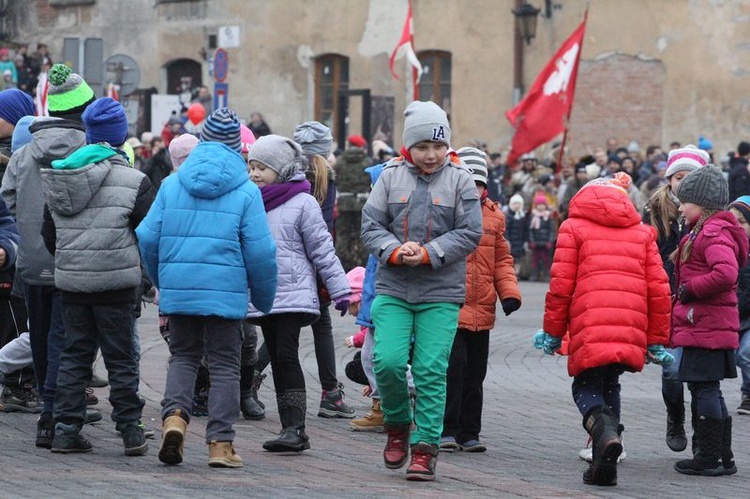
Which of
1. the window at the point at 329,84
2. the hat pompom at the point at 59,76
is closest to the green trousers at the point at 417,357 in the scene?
the hat pompom at the point at 59,76

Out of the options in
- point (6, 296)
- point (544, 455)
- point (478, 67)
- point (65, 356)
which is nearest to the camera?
point (65, 356)

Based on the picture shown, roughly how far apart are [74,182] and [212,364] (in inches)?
44.7

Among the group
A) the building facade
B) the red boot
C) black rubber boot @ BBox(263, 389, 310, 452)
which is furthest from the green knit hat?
the building facade

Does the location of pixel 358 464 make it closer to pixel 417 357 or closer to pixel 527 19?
pixel 417 357

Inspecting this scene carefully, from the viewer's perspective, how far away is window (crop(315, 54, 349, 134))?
3581 cm

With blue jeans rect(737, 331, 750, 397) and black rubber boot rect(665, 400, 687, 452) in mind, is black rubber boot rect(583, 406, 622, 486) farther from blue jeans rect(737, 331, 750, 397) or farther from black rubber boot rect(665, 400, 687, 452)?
blue jeans rect(737, 331, 750, 397)

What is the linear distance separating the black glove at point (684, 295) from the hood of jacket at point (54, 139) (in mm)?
3150

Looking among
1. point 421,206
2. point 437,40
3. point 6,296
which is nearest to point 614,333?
point 421,206

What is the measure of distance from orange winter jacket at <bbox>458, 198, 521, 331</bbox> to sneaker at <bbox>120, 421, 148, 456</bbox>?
1787mm

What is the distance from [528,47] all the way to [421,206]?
24544 millimetres

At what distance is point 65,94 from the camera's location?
9008 millimetres

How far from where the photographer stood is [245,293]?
321 inches

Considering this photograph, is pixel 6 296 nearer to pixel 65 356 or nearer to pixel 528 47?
pixel 65 356

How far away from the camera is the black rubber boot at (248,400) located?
1006 cm
